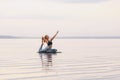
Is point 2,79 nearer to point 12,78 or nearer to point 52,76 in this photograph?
point 12,78

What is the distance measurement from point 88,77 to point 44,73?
2889mm

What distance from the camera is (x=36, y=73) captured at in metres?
22.5

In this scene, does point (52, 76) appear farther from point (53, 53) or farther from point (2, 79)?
point (53, 53)

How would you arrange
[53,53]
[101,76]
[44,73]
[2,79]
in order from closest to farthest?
[2,79], [101,76], [44,73], [53,53]

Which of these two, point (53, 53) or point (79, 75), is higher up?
point (53, 53)

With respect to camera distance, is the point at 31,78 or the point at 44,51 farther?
the point at 44,51

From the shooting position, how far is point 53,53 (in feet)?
142

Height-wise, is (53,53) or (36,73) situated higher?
(53,53)

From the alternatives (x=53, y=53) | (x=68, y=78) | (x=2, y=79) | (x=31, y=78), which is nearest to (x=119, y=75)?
(x=68, y=78)

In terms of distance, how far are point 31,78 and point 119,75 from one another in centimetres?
431

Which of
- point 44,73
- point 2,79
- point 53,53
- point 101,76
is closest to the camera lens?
point 2,79

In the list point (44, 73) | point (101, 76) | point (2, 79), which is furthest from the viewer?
point (44, 73)

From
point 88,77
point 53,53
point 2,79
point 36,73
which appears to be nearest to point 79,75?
point 88,77

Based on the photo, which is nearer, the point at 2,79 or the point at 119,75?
the point at 2,79
